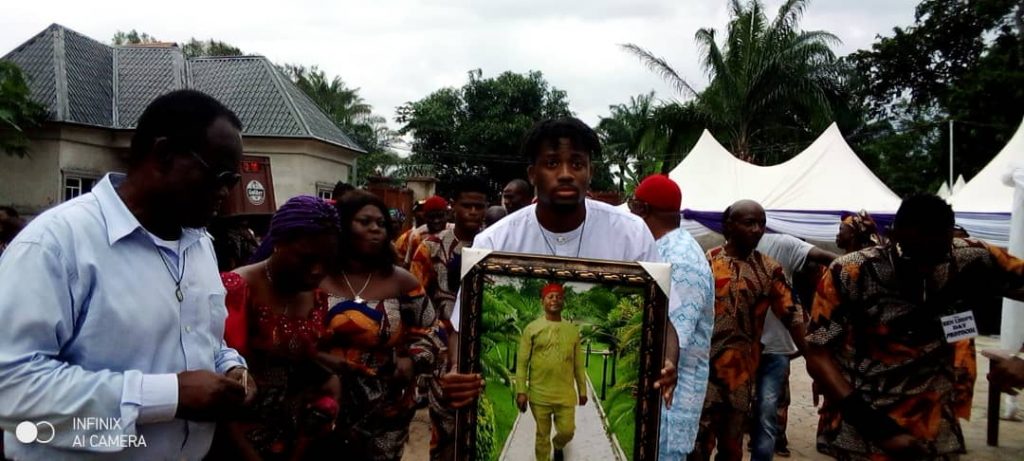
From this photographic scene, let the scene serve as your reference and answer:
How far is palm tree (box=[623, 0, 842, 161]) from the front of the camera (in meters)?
20.7

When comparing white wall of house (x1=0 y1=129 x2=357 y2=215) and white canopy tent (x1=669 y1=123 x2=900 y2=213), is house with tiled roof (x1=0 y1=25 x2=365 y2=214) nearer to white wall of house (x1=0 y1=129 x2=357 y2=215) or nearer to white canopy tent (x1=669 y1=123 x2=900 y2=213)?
white wall of house (x1=0 y1=129 x2=357 y2=215)

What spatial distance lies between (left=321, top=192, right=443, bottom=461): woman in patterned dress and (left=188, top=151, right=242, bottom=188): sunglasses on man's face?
4.32ft

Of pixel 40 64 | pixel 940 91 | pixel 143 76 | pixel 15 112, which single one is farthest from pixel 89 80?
pixel 940 91

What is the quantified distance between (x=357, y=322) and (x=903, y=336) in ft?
7.72

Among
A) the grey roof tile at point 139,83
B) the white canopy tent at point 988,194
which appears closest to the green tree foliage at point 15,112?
the grey roof tile at point 139,83

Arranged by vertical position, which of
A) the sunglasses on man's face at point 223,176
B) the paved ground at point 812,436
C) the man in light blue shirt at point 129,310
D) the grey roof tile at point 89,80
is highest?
the grey roof tile at point 89,80

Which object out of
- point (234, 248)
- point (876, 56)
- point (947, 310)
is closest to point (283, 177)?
point (234, 248)

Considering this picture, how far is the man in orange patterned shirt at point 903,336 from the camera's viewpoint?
9.64 ft

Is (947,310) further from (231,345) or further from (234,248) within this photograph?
(234,248)

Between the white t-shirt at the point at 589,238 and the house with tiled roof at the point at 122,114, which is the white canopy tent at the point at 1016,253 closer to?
the white t-shirt at the point at 589,238

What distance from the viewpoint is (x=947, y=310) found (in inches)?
116

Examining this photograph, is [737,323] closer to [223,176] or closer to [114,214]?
[223,176]

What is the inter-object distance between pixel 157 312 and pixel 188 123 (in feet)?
1.56

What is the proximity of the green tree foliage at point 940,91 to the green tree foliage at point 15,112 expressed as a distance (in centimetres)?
2268
